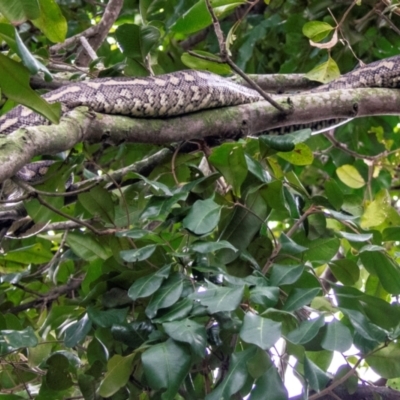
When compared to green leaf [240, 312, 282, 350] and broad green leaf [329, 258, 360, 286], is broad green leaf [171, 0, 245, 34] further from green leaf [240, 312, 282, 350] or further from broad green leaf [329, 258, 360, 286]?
green leaf [240, 312, 282, 350]

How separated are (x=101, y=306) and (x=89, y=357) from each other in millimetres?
187

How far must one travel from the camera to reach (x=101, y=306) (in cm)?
224

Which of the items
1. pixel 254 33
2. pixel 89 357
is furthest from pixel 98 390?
pixel 254 33

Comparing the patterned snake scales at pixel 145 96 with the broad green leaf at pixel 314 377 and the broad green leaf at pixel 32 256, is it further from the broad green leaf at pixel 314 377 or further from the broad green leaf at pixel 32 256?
the broad green leaf at pixel 314 377

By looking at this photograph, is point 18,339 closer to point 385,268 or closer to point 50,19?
point 50,19

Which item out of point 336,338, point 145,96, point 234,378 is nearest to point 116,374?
point 234,378

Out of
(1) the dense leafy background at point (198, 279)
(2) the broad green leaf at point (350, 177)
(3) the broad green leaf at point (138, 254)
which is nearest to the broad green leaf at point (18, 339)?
(1) the dense leafy background at point (198, 279)

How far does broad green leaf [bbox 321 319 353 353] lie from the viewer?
5.93 feet

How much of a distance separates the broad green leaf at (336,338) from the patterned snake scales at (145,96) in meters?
1.21

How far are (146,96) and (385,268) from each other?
1.15 metres

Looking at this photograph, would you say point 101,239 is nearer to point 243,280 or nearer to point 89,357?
point 89,357

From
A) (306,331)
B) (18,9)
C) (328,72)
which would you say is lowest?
(328,72)

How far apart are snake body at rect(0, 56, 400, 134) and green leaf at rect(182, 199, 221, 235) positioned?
725mm

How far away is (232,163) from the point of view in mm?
2293
